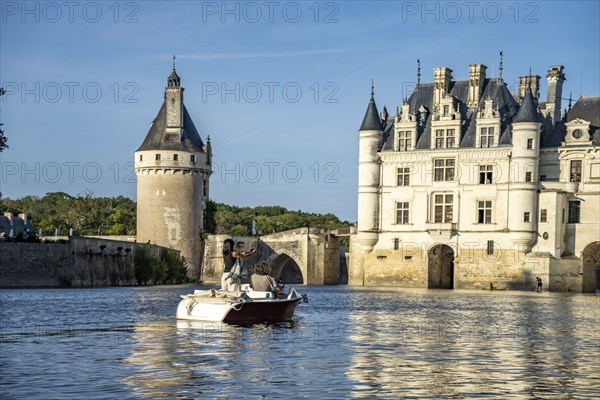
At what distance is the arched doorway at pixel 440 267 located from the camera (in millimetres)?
69750

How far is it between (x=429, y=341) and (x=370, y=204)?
45.9 metres

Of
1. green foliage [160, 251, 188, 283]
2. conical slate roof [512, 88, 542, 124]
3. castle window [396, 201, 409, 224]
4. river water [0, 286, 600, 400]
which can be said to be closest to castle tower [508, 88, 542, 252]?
conical slate roof [512, 88, 542, 124]

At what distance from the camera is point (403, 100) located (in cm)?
7075

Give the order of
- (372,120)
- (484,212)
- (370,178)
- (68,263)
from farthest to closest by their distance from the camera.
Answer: (372,120) < (370,178) < (484,212) < (68,263)

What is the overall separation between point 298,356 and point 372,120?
5101 cm

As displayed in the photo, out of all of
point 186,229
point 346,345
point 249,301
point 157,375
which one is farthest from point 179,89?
point 157,375

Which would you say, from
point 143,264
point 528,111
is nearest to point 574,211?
point 528,111

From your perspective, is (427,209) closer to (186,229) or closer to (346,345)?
(186,229)

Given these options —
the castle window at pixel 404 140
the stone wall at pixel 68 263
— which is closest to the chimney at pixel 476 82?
the castle window at pixel 404 140

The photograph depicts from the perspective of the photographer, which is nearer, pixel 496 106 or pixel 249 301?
pixel 249 301

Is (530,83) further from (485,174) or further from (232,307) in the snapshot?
(232,307)

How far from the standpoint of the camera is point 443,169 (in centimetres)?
6862

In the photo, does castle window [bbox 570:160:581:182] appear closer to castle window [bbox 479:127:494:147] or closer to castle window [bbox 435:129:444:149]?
castle window [bbox 479:127:494:147]

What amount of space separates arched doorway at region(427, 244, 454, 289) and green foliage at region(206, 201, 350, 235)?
29.6m
